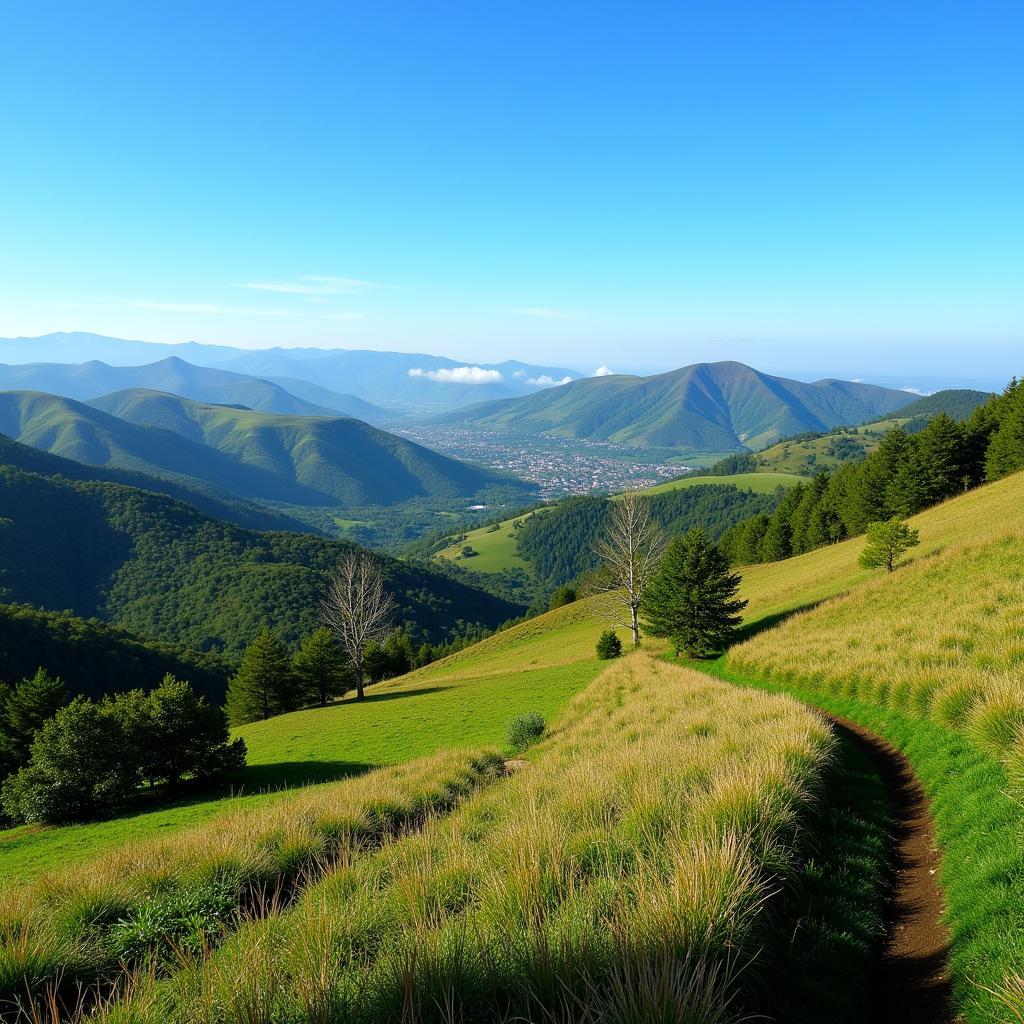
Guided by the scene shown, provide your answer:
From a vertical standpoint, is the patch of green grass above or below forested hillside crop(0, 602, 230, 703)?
above

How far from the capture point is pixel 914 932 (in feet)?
18.1

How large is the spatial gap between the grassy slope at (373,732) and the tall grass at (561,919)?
11.7m

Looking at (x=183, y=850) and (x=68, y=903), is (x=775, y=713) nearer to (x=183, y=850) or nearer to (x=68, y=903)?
(x=183, y=850)

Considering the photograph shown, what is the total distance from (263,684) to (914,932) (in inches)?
2070

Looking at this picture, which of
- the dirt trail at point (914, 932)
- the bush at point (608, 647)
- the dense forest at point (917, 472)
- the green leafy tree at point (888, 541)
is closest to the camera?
the dirt trail at point (914, 932)

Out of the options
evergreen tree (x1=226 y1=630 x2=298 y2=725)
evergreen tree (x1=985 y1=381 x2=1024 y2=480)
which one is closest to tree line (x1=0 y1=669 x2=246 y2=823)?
evergreen tree (x1=226 y1=630 x2=298 y2=725)

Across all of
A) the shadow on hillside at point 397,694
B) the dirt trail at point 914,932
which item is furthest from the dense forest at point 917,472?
the dirt trail at point 914,932

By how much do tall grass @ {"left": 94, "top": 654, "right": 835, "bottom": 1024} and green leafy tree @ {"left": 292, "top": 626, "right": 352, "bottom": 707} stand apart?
4543 cm

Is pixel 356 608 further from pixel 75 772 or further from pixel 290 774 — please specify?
pixel 75 772

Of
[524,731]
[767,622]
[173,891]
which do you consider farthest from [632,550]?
[173,891]

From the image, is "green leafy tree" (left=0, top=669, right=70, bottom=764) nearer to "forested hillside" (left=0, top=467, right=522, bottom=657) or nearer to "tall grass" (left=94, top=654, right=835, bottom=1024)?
"tall grass" (left=94, top=654, right=835, bottom=1024)

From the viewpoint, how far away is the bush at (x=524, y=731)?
19.8 meters

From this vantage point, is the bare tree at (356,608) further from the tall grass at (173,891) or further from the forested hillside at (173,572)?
the forested hillside at (173,572)

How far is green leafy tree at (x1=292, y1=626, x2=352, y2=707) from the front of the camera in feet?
164
